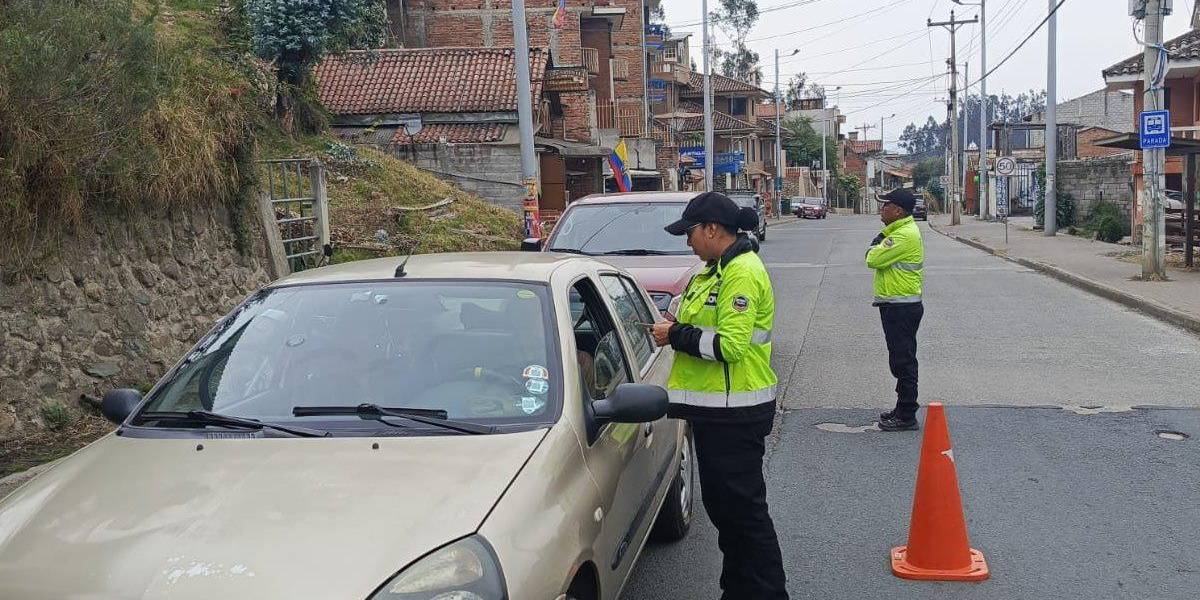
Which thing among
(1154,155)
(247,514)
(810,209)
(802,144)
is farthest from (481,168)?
(802,144)

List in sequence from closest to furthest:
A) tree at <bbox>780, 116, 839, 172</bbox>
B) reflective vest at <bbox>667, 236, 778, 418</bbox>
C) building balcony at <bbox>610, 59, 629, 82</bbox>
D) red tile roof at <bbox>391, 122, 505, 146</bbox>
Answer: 1. reflective vest at <bbox>667, 236, 778, 418</bbox>
2. red tile roof at <bbox>391, 122, 505, 146</bbox>
3. building balcony at <bbox>610, 59, 629, 82</bbox>
4. tree at <bbox>780, 116, 839, 172</bbox>

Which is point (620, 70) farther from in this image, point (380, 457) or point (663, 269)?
point (380, 457)

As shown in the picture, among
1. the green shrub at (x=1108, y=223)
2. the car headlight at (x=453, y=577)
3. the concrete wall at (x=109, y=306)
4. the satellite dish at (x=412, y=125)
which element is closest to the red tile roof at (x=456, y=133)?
the satellite dish at (x=412, y=125)

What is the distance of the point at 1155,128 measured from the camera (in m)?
16.5

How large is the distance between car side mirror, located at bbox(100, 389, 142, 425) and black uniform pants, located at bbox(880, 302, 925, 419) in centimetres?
524

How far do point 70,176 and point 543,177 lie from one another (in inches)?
943

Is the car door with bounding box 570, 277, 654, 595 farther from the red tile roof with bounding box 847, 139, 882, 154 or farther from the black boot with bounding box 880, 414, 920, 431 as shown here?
the red tile roof with bounding box 847, 139, 882, 154

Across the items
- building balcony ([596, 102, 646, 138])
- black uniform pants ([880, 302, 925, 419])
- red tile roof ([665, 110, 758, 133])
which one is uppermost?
red tile roof ([665, 110, 758, 133])

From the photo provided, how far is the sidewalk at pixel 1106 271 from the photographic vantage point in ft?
46.4

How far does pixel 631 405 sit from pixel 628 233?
710cm

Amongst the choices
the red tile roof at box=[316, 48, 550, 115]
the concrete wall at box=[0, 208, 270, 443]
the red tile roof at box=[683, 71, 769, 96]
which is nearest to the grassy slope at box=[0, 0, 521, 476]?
the concrete wall at box=[0, 208, 270, 443]

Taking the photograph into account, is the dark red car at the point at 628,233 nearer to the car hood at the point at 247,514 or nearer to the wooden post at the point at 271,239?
the wooden post at the point at 271,239

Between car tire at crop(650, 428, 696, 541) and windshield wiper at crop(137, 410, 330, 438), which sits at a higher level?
windshield wiper at crop(137, 410, 330, 438)

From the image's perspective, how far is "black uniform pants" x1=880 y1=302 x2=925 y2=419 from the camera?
758 centimetres
